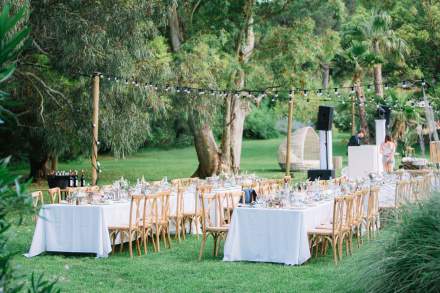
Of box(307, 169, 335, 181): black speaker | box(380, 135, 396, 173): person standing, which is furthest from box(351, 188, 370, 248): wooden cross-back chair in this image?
box(380, 135, 396, 173): person standing

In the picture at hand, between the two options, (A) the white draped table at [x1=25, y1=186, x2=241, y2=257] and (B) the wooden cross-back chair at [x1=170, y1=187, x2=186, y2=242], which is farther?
(B) the wooden cross-back chair at [x1=170, y1=187, x2=186, y2=242]

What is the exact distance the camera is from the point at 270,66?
25328 mm

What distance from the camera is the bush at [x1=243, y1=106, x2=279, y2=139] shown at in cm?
4984

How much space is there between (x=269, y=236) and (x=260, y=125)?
41.1 metres

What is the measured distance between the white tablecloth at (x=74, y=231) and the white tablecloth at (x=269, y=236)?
1.75 m

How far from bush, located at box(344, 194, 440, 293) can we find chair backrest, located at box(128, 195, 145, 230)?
164 inches

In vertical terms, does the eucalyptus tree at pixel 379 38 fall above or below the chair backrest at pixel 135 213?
above

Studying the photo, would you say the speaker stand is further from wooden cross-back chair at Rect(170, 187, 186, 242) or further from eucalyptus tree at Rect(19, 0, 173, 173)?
wooden cross-back chair at Rect(170, 187, 186, 242)

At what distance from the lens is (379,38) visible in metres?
30.8

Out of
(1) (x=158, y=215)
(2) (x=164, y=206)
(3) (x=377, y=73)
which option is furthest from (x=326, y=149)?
(3) (x=377, y=73)

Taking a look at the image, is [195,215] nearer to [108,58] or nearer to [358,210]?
[358,210]

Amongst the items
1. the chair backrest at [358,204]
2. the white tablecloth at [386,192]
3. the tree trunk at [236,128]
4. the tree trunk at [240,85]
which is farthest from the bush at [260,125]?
the chair backrest at [358,204]

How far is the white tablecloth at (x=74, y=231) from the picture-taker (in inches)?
400

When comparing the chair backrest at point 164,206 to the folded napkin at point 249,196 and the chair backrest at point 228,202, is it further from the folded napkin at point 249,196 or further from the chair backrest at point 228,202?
the folded napkin at point 249,196
